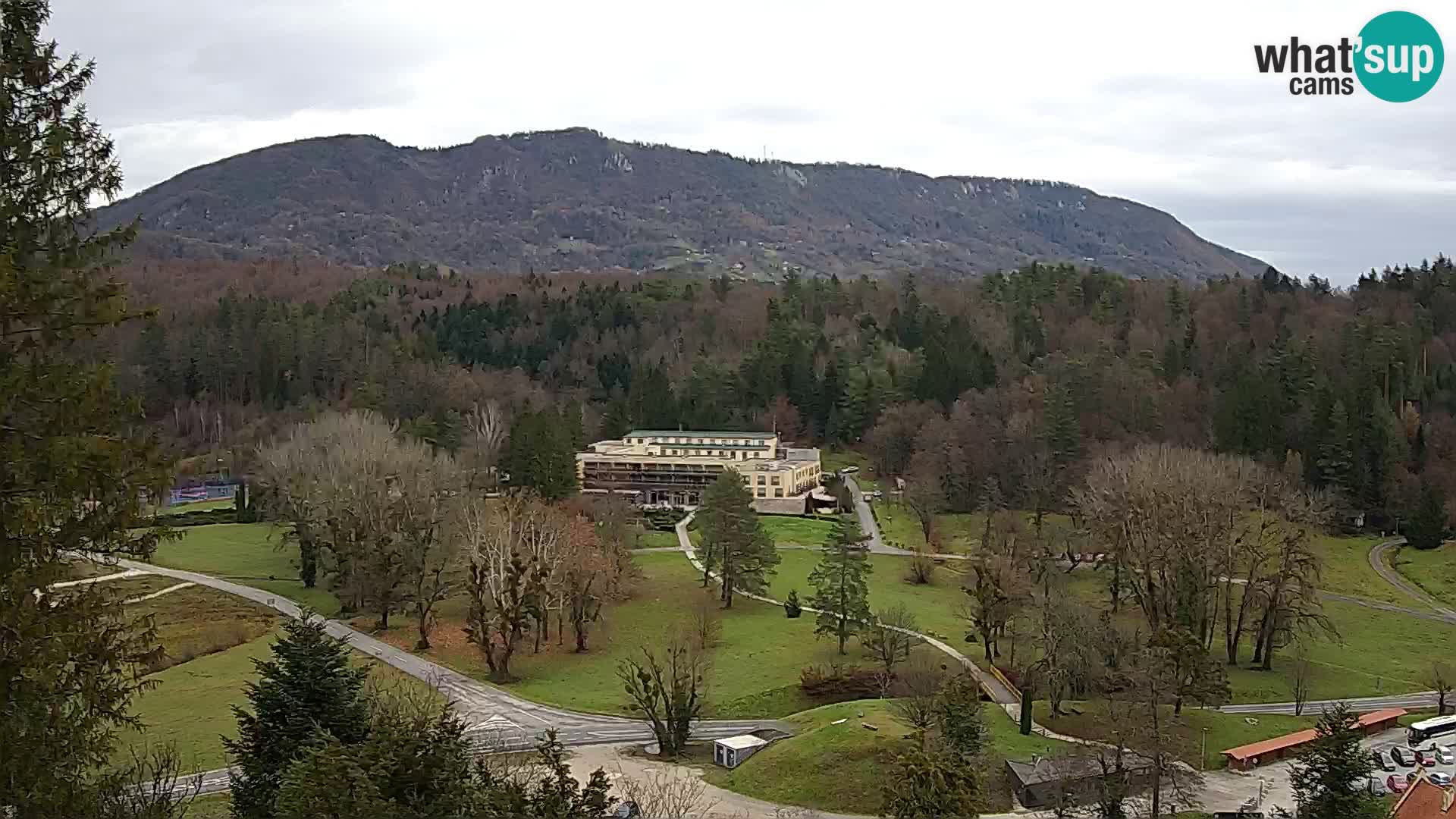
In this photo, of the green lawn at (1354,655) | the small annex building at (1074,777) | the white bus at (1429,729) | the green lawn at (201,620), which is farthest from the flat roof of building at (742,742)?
the green lawn at (201,620)

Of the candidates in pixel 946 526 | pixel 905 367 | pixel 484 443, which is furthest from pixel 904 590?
pixel 905 367

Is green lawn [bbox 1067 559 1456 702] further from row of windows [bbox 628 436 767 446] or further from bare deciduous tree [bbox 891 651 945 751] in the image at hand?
row of windows [bbox 628 436 767 446]

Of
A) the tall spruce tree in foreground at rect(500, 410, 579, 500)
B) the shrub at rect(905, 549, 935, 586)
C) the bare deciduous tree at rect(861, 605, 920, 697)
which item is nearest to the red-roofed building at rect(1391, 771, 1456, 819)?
the bare deciduous tree at rect(861, 605, 920, 697)

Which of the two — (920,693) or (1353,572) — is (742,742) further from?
(1353,572)

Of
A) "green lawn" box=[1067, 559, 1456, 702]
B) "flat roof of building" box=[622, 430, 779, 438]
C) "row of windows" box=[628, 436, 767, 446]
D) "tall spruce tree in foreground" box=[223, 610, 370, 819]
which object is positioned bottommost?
"green lawn" box=[1067, 559, 1456, 702]

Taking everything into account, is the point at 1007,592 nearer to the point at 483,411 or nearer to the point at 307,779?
the point at 307,779

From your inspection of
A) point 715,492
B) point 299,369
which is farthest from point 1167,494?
point 299,369
